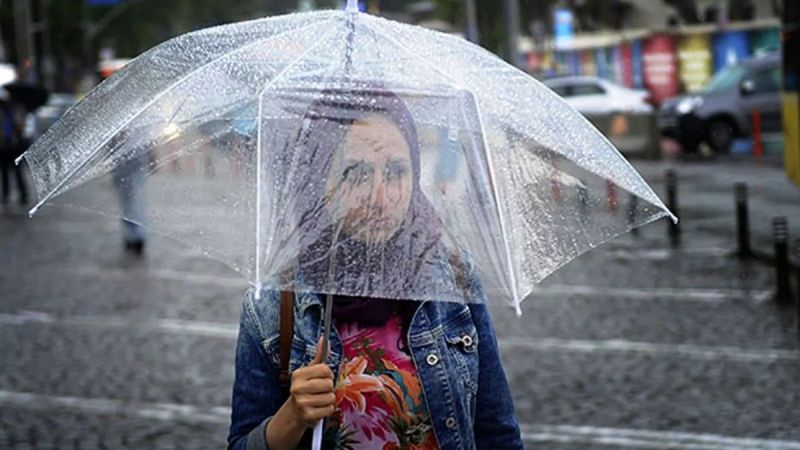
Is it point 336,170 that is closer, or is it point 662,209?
point 336,170

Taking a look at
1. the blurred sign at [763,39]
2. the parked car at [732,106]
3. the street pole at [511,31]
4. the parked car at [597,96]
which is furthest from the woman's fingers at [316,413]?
the blurred sign at [763,39]

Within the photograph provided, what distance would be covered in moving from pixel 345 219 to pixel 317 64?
327 mm

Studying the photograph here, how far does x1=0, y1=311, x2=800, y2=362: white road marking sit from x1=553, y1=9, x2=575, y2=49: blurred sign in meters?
52.2

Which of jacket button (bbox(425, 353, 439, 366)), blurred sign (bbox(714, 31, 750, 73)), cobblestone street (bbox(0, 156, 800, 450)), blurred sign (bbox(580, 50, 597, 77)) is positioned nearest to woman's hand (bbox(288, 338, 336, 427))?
jacket button (bbox(425, 353, 439, 366))

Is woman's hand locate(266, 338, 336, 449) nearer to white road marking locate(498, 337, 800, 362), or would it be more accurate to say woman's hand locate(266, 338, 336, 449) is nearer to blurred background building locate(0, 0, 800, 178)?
blurred background building locate(0, 0, 800, 178)

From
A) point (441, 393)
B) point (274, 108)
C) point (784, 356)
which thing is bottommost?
point (784, 356)

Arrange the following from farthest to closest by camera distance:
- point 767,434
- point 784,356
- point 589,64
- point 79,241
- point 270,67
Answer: point 589,64 → point 79,241 → point 784,356 → point 767,434 → point 270,67

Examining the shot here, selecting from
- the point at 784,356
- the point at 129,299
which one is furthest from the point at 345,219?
the point at 129,299

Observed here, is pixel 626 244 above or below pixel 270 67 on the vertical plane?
below

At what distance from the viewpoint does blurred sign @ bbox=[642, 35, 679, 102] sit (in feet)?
190

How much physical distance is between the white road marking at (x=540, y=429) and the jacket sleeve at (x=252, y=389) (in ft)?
16.6

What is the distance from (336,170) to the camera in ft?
10.9

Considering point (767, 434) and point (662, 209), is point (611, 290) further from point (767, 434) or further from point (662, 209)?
point (662, 209)

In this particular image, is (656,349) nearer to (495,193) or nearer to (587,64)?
(495,193)
